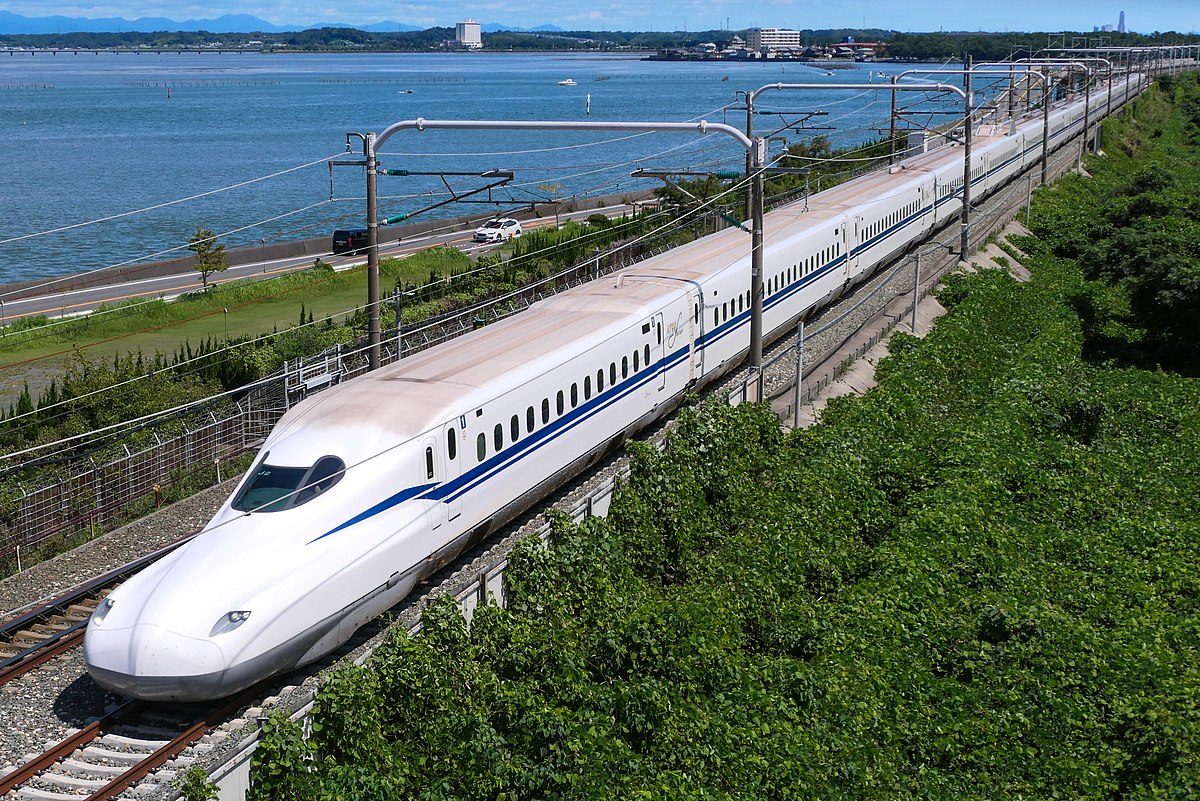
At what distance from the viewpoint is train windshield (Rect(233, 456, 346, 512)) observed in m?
15.5

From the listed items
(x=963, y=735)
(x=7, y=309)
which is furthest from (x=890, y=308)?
(x=7, y=309)

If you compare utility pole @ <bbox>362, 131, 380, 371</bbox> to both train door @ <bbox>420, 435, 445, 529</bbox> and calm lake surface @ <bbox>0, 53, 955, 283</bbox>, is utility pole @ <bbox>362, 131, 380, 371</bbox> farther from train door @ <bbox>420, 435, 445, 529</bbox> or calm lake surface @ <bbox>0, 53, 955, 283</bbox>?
calm lake surface @ <bbox>0, 53, 955, 283</bbox>

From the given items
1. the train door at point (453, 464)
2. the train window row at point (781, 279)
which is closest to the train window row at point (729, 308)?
the train window row at point (781, 279)

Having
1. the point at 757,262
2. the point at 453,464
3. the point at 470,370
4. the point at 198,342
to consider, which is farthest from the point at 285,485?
the point at 198,342

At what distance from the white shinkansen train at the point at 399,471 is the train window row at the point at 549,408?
0.04 m

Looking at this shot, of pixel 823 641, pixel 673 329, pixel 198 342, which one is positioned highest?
pixel 673 329

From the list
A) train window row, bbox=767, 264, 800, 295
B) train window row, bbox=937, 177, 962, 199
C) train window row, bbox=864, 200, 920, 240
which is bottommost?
train window row, bbox=767, 264, 800, 295

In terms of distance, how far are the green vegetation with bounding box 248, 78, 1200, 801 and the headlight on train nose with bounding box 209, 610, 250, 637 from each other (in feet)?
4.34

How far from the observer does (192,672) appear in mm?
13539

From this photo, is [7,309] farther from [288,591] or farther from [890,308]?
[288,591]

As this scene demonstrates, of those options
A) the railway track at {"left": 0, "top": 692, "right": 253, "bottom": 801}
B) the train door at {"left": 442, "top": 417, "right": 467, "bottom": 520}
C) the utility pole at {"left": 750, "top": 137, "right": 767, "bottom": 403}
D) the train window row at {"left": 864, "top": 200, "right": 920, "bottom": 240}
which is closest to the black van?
the train window row at {"left": 864, "top": 200, "right": 920, "bottom": 240}

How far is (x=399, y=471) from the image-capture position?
645 inches

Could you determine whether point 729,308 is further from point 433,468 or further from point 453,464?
point 433,468

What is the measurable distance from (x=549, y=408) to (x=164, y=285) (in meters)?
39.2
